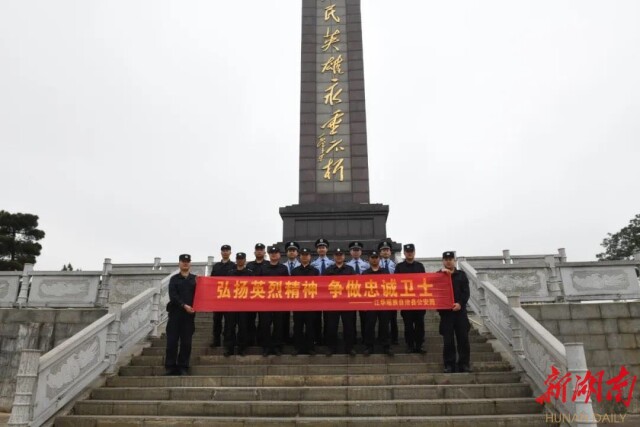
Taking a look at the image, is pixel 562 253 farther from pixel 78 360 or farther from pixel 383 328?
pixel 78 360

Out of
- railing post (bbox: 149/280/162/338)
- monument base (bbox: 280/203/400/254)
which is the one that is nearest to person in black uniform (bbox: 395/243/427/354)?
railing post (bbox: 149/280/162/338)

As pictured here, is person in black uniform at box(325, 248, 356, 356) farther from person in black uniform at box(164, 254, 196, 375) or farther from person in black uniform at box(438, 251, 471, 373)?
person in black uniform at box(164, 254, 196, 375)

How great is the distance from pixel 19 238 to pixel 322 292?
2425cm

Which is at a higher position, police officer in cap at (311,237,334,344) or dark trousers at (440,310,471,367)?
police officer in cap at (311,237,334,344)

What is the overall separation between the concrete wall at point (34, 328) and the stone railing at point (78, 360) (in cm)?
103

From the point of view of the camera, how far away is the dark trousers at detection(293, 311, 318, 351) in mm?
6039

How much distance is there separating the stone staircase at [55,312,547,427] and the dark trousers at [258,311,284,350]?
9.4 inches

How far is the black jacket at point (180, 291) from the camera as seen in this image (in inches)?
226

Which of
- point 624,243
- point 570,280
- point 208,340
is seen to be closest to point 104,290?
point 208,340

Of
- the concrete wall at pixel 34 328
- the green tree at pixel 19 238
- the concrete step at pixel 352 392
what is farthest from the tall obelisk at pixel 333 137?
the green tree at pixel 19 238

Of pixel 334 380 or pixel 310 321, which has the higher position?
pixel 310 321

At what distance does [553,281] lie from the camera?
7.47 metres

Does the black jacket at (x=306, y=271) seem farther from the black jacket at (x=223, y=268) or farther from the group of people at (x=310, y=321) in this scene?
the black jacket at (x=223, y=268)

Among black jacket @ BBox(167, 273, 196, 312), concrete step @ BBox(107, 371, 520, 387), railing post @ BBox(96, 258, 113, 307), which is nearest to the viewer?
concrete step @ BBox(107, 371, 520, 387)
